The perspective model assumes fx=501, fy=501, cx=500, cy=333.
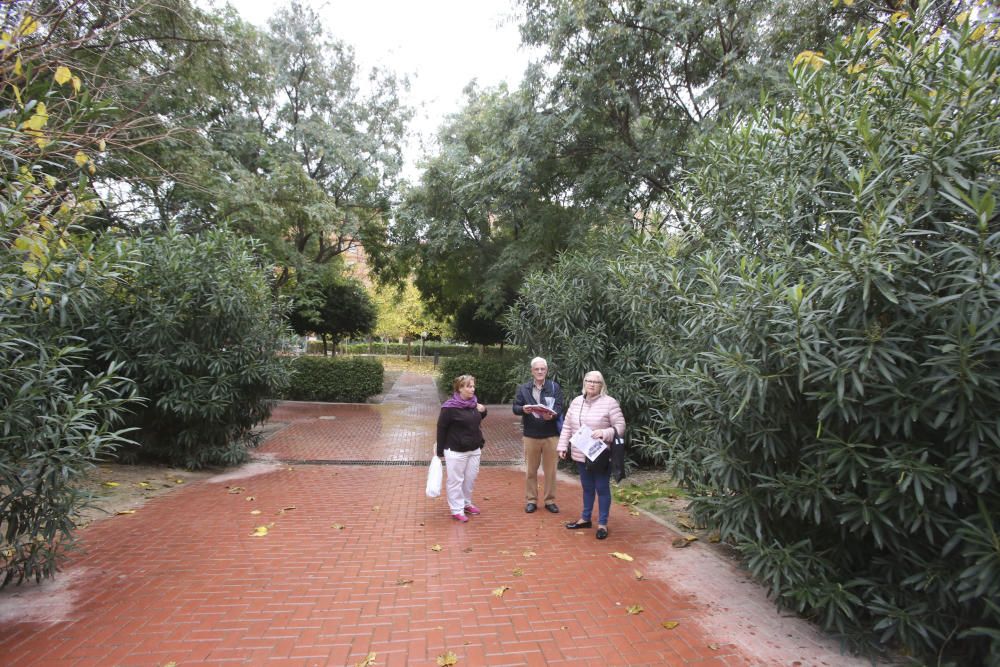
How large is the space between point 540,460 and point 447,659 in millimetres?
3183

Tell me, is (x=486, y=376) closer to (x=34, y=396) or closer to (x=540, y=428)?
(x=540, y=428)

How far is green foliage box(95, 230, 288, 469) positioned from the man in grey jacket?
431cm

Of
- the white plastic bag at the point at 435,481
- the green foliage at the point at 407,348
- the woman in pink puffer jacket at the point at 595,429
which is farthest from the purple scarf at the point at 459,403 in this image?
the green foliage at the point at 407,348

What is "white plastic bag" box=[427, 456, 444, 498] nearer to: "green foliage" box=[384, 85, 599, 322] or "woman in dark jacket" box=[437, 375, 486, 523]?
"woman in dark jacket" box=[437, 375, 486, 523]

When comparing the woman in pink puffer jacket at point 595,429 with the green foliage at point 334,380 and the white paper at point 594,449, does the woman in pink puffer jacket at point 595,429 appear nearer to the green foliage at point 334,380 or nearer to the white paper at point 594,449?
the white paper at point 594,449

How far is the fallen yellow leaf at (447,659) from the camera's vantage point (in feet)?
9.89

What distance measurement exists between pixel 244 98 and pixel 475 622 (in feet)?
50.5

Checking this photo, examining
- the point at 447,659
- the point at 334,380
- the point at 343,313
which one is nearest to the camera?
the point at 447,659

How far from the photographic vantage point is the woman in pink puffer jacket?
5.05 meters

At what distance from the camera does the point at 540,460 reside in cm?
608

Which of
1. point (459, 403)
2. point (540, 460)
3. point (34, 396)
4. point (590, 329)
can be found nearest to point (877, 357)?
point (459, 403)

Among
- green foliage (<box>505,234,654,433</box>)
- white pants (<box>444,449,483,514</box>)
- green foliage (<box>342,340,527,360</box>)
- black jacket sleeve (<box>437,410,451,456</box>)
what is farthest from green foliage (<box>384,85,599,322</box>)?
green foliage (<box>342,340,527,360</box>)

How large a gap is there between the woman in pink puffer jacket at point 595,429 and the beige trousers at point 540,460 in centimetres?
62

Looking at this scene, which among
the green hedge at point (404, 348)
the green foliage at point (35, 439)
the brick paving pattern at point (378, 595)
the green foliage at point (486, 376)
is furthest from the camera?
the green hedge at point (404, 348)
